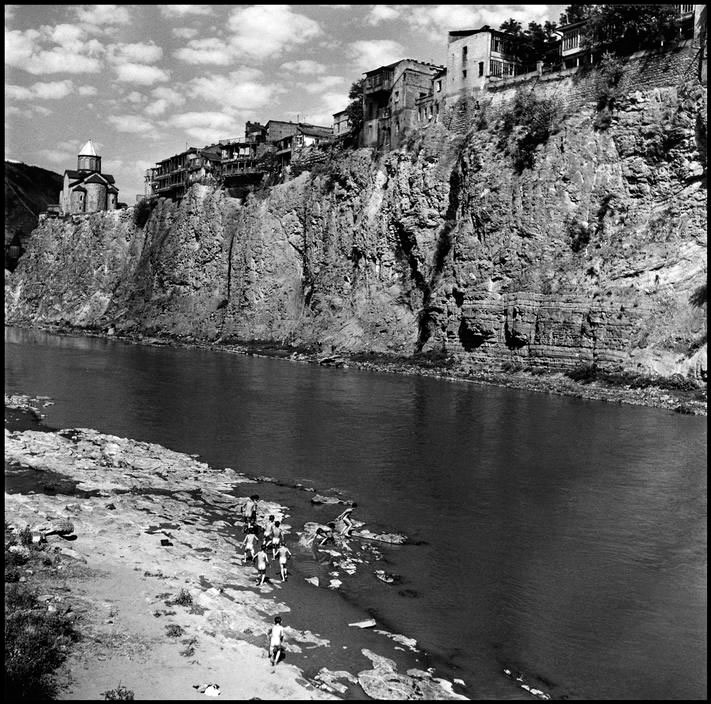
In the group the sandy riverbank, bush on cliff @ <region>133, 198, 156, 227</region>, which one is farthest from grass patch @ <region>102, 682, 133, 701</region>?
bush on cliff @ <region>133, 198, 156, 227</region>

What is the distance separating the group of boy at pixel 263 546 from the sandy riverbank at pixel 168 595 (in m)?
0.32

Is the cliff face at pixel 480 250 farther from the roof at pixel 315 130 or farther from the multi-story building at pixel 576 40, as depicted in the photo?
the roof at pixel 315 130

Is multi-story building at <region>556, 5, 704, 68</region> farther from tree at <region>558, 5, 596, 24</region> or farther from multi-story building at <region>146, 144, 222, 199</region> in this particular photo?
multi-story building at <region>146, 144, 222, 199</region>

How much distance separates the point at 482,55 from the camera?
7062cm

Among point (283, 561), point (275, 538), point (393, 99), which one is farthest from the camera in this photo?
point (393, 99)

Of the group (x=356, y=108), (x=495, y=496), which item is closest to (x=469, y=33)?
(x=356, y=108)

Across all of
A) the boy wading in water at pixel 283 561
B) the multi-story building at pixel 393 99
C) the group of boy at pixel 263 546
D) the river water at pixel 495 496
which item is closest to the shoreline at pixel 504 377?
the river water at pixel 495 496

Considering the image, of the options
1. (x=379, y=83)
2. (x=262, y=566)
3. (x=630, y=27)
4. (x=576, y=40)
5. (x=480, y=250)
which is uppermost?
(x=379, y=83)

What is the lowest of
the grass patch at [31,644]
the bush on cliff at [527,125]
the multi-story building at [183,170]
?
the grass patch at [31,644]

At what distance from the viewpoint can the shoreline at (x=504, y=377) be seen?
47375mm

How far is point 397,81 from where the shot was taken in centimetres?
7869

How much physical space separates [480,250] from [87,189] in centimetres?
10159

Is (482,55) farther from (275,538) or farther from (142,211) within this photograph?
(142,211)

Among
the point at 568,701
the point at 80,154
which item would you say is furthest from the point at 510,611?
the point at 80,154
